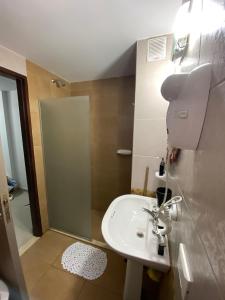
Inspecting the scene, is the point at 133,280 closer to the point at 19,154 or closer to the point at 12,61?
the point at 12,61

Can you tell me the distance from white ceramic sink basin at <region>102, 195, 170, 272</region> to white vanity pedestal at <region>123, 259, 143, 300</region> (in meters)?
0.15

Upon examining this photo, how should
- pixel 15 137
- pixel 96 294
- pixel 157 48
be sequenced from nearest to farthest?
pixel 157 48 < pixel 96 294 < pixel 15 137

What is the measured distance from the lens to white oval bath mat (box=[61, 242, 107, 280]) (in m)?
1.45

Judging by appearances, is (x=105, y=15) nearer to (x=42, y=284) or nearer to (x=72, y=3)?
(x=72, y=3)

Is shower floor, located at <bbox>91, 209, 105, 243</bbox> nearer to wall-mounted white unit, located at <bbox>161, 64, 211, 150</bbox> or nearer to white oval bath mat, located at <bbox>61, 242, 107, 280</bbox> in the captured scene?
white oval bath mat, located at <bbox>61, 242, 107, 280</bbox>

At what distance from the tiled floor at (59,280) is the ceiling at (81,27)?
215cm

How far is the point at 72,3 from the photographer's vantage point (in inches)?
33.6

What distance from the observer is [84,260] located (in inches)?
61.2

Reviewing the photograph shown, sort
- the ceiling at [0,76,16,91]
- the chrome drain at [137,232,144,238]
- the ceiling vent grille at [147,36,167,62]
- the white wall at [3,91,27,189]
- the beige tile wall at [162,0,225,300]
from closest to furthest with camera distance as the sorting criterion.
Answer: the beige tile wall at [162,0,225,300] < the chrome drain at [137,232,144,238] < the ceiling vent grille at [147,36,167,62] < the ceiling at [0,76,16,91] < the white wall at [3,91,27,189]

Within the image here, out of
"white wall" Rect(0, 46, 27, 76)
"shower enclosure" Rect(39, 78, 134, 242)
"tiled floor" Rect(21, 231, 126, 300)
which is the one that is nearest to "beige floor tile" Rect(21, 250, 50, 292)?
"tiled floor" Rect(21, 231, 126, 300)

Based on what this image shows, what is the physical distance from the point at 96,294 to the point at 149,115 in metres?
1.65

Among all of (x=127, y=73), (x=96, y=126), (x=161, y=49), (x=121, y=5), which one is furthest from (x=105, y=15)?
(x=96, y=126)

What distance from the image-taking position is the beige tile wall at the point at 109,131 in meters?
2.05

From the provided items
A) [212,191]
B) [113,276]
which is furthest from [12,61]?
[113,276]
